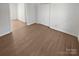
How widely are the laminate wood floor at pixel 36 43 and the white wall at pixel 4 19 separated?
0.18 feet

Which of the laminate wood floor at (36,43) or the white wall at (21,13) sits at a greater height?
the white wall at (21,13)

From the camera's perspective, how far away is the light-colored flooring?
1017 mm

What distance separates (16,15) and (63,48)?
1.55ft

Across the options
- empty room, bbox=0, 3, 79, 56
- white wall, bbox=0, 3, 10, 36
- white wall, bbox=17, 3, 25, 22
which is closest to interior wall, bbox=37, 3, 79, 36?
empty room, bbox=0, 3, 79, 56

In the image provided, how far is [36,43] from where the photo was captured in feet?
3.38

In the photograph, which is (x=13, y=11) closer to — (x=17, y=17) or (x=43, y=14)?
(x=17, y=17)

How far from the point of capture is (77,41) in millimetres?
986

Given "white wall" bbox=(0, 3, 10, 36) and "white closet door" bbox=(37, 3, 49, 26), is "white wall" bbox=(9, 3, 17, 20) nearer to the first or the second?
"white wall" bbox=(0, 3, 10, 36)

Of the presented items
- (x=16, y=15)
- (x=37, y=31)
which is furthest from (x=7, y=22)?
(x=37, y=31)

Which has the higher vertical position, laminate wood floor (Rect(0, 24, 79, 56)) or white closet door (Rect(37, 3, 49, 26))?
white closet door (Rect(37, 3, 49, 26))

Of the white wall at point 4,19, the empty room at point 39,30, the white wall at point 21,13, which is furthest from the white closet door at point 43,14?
the white wall at point 4,19

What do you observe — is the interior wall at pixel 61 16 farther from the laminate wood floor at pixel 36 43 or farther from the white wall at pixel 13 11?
the white wall at pixel 13 11

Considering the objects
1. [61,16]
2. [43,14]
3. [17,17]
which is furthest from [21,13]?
[61,16]

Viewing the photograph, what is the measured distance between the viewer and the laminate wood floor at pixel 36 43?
1017 mm
